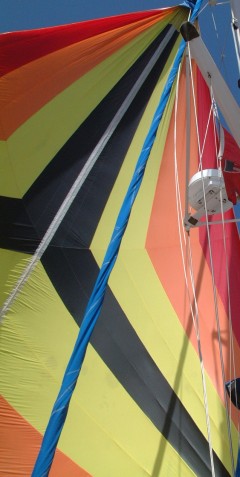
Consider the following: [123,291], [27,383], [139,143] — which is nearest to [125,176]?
[139,143]

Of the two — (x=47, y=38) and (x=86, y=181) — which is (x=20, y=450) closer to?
(x=86, y=181)

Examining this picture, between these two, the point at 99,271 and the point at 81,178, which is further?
the point at 81,178

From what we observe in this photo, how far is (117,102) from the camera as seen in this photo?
3.34 metres

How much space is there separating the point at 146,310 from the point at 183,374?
0.53 m

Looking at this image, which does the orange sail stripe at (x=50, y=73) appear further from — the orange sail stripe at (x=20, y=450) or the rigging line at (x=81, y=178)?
the orange sail stripe at (x=20, y=450)

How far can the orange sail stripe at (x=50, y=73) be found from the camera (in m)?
2.85

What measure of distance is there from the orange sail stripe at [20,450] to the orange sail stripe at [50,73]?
170cm

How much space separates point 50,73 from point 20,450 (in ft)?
7.79

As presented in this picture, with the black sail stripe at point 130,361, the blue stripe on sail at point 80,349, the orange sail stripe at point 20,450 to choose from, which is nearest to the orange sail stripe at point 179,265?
the black sail stripe at point 130,361

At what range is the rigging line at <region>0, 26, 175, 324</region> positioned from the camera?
8.98ft

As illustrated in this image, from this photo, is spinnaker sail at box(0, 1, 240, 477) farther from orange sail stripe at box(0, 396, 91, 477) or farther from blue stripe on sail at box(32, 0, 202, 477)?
blue stripe on sail at box(32, 0, 202, 477)

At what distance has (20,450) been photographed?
2.34 meters

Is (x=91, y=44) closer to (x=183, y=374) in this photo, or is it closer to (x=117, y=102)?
(x=117, y=102)

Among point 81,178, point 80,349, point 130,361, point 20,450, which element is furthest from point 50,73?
point 20,450
